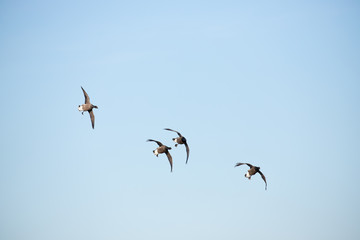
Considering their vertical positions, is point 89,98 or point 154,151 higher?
point 89,98

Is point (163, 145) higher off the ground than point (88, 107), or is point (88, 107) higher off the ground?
point (88, 107)

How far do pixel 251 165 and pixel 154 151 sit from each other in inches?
388

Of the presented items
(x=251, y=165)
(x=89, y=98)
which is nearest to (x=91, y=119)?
(x=89, y=98)

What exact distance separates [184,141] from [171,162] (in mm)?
3626

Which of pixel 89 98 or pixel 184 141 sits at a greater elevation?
A: pixel 89 98

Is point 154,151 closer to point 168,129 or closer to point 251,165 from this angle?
point 168,129

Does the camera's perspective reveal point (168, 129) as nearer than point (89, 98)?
Yes

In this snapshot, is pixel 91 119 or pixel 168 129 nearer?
pixel 168 129

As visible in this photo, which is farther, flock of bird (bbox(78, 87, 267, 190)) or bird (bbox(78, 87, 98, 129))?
bird (bbox(78, 87, 98, 129))

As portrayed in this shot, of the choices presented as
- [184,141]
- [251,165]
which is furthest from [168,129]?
[251,165]

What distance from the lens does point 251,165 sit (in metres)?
50.8

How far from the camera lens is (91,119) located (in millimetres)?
53031

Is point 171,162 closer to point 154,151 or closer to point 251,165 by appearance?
point 154,151

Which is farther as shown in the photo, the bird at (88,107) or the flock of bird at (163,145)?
the bird at (88,107)
